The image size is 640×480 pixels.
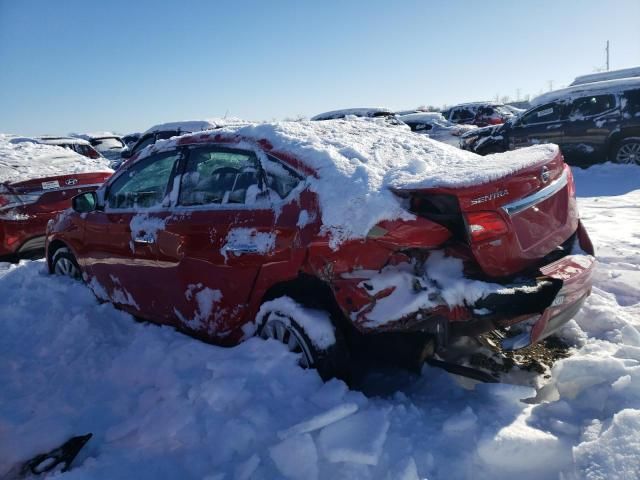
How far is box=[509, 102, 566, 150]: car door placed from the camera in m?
10.6

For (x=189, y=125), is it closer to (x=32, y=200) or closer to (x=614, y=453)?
(x=32, y=200)

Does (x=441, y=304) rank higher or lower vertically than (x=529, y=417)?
higher

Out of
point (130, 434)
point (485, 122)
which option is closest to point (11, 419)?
point (130, 434)

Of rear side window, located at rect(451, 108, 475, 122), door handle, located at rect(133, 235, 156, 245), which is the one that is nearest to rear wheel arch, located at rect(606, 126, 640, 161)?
door handle, located at rect(133, 235, 156, 245)

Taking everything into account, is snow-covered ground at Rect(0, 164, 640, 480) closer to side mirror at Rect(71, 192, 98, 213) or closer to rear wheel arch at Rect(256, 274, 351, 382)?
rear wheel arch at Rect(256, 274, 351, 382)

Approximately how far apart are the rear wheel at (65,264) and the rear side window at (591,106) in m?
Answer: 9.72

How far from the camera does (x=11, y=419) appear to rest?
2895 millimetres

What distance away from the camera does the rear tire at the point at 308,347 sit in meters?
2.66

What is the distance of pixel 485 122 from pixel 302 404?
60.1ft

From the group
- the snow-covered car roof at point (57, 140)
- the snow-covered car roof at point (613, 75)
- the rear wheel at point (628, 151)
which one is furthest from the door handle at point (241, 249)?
the snow-covered car roof at point (613, 75)

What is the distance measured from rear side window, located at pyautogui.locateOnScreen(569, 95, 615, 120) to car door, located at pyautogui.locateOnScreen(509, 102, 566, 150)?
0.82ft

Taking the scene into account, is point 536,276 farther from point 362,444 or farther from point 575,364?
point 362,444

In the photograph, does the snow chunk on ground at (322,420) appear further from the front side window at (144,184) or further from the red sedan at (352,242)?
the front side window at (144,184)

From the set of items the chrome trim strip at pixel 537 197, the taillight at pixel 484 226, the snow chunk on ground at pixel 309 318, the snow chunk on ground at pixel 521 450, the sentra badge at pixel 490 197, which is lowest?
the snow chunk on ground at pixel 521 450
